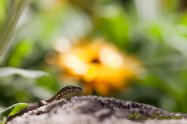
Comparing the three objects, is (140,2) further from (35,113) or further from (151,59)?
(35,113)

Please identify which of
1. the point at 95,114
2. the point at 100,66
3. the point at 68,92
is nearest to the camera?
the point at 95,114

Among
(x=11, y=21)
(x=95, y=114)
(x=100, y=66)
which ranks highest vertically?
(x=100, y=66)

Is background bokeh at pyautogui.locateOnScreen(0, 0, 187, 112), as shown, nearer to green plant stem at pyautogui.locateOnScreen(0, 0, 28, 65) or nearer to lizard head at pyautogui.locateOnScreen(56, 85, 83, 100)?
green plant stem at pyautogui.locateOnScreen(0, 0, 28, 65)

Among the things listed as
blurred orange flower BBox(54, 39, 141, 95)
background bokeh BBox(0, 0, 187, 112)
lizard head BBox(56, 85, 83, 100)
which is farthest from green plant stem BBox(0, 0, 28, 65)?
blurred orange flower BBox(54, 39, 141, 95)

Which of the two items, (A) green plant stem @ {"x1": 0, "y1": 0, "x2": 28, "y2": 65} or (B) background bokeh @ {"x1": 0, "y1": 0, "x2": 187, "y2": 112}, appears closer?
(A) green plant stem @ {"x1": 0, "y1": 0, "x2": 28, "y2": 65}

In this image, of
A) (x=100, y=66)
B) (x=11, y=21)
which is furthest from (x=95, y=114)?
(x=100, y=66)

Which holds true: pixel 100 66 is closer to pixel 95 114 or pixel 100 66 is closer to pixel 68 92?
pixel 68 92

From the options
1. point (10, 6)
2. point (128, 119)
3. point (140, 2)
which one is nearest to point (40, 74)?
point (10, 6)
